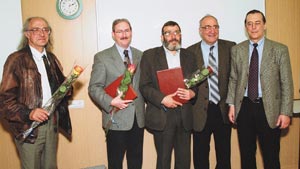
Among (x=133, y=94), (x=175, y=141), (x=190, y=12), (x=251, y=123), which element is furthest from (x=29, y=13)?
(x=251, y=123)

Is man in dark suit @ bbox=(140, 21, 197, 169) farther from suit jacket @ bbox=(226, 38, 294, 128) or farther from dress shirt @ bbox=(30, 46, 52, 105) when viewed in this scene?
dress shirt @ bbox=(30, 46, 52, 105)

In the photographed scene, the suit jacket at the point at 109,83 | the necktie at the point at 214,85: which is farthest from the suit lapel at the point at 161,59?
the necktie at the point at 214,85

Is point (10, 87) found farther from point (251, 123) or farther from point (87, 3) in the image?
point (251, 123)

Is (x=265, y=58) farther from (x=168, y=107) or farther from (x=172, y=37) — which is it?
(x=168, y=107)

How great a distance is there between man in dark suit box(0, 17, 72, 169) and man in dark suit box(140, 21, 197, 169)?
820mm

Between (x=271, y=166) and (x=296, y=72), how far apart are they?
157 centimetres

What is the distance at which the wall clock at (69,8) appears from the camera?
10.1 feet

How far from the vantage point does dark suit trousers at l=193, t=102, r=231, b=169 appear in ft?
9.37

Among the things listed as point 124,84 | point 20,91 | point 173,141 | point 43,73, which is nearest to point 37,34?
point 43,73

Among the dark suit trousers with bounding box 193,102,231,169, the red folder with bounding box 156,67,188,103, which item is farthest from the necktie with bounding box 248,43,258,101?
the red folder with bounding box 156,67,188,103

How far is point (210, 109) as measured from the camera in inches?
112

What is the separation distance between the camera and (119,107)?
2.54 meters

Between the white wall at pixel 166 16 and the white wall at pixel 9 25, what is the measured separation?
2.74 feet

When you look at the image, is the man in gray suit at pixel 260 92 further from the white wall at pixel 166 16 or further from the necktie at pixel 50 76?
the necktie at pixel 50 76
